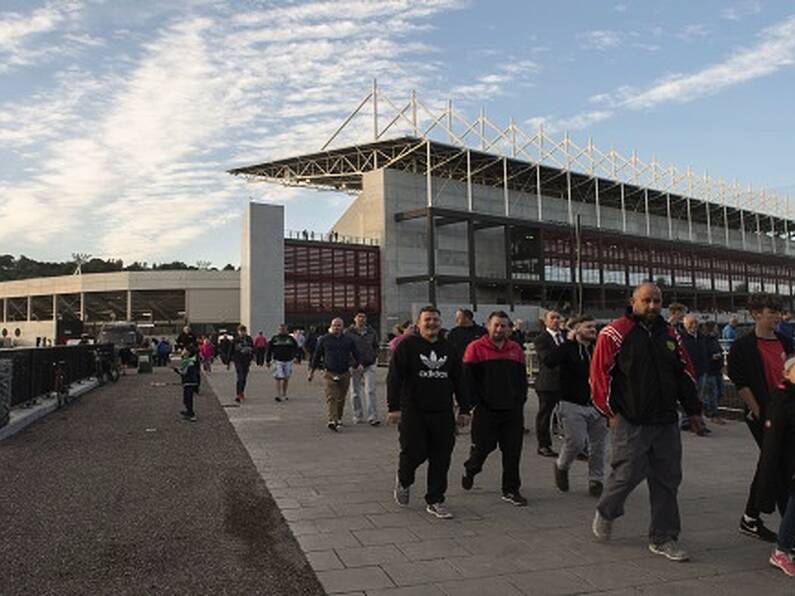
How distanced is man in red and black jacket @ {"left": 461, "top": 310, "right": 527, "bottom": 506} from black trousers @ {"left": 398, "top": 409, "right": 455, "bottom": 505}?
455 mm

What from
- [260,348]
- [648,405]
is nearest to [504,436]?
[648,405]

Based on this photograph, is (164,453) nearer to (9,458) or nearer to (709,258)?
(9,458)

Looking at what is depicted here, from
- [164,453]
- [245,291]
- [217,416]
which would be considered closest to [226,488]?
[164,453]

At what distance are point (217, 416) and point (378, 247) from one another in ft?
165

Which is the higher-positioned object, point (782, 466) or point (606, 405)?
point (606, 405)

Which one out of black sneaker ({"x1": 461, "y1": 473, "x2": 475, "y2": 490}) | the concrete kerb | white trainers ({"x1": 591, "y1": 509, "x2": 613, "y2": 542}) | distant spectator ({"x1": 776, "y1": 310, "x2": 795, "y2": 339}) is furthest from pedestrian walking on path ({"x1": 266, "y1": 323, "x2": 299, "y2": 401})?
white trainers ({"x1": 591, "y1": 509, "x2": 613, "y2": 542})

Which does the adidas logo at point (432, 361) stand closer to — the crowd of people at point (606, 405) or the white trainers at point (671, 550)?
the crowd of people at point (606, 405)

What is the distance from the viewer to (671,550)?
14.9 feet

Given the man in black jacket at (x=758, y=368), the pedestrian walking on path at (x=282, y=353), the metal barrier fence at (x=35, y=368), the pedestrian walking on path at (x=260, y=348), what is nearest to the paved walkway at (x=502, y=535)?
the man in black jacket at (x=758, y=368)

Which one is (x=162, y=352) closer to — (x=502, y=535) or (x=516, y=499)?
(x=516, y=499)

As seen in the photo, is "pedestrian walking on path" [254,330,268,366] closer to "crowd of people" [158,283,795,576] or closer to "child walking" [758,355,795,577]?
"crowd of people" [158,283,795,576]

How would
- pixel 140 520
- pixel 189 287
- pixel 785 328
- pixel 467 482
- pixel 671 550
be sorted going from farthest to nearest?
pixel 189 287, pixel 785 328, pixel 467 482, pixel 140 520, pixel 671 550

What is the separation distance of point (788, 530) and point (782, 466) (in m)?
0.38

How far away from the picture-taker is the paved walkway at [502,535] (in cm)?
416
